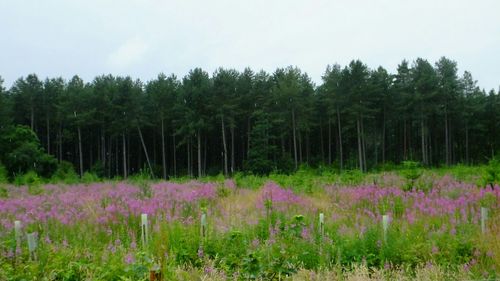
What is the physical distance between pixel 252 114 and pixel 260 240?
42.1 meters

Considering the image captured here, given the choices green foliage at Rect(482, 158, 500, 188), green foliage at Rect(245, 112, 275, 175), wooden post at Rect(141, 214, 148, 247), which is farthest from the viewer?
green foliage at Rect(245, 112, 275, 175)

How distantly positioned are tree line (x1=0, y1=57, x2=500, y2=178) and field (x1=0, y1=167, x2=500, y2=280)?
34.6 meters

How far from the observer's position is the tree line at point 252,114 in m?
49.1

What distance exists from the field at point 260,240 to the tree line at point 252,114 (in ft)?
113

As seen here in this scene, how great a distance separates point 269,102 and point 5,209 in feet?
138

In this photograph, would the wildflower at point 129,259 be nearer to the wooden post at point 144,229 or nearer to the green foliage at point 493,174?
the wooden post at point 144,229

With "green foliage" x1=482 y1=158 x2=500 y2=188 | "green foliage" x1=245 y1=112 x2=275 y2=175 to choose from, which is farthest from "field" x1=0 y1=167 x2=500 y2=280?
"green foliage" x1=245 y1=112 x2=275 y2=175

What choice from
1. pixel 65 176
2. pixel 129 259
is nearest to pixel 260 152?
pixel 65 176

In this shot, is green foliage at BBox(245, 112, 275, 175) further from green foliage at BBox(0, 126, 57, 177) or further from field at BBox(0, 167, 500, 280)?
field at BBox(0, 167, 500, 280)

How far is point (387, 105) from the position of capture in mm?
56156

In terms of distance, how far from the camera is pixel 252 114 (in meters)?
49.8

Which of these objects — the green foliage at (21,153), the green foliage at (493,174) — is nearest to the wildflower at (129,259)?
the green foliage at (493,174)

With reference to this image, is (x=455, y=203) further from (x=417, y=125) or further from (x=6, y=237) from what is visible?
(x=417, y=125)

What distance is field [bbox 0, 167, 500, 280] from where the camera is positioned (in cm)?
548
